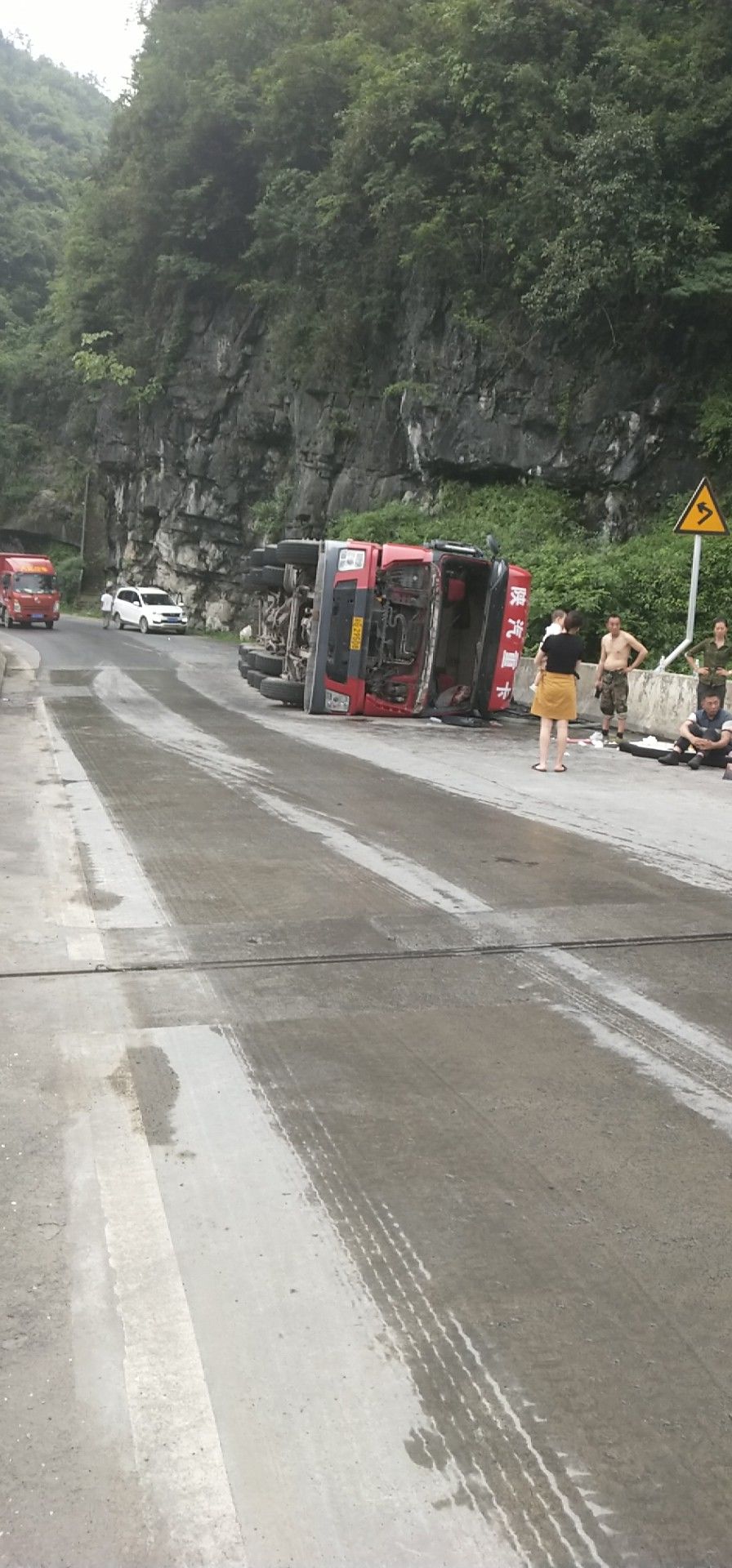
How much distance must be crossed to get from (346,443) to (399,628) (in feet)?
81.4

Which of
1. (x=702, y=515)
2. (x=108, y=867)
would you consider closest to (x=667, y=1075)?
(x=108, y=867)

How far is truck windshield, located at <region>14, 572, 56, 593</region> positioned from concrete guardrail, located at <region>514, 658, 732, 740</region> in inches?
1269

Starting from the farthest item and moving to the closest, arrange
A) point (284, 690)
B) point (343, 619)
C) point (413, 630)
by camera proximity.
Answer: point (284, 690) → point (413, 630) → point (343, 619)

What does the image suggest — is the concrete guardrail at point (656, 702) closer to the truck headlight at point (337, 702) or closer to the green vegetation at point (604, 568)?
the green vegetation at point (604, 568)

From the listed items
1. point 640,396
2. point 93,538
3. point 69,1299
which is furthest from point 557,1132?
point 93,538

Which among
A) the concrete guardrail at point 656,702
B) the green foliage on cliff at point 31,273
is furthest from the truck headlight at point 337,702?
the green foliage on cliff at point 31,273

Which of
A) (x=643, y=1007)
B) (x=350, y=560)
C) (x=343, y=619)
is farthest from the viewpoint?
(x=343, y=619)

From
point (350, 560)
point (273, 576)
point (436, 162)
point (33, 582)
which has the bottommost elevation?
point (33, 582)

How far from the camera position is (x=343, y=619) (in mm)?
17625

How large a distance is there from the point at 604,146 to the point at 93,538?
152 feet

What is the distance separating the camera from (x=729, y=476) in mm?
26656

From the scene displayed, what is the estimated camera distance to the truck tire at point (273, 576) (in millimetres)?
20844

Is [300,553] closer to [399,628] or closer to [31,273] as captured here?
[399,628]

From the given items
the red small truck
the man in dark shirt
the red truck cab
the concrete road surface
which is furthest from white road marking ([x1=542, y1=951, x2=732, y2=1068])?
the red small truck
